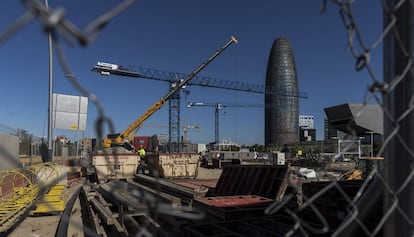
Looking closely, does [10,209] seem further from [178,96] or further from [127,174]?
[178,96]

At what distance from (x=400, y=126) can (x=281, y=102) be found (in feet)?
512

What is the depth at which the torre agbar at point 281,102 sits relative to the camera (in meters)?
153

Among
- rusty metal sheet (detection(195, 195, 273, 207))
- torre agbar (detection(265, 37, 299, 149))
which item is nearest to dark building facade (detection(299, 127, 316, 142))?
rusty metal sheet (detection(195, 195, 273, 207))

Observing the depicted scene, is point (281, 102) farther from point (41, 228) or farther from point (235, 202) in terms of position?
point (235, 202)

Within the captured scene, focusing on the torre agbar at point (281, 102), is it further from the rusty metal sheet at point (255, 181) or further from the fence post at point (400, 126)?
the fence post at point (400, 126)

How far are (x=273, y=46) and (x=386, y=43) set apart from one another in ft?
620

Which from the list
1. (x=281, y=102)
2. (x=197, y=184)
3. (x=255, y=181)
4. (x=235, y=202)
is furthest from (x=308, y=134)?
(x=281, y=102)

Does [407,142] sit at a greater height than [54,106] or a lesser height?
lesser

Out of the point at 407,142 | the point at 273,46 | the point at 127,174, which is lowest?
the point at 127,174

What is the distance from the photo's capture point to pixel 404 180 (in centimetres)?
186

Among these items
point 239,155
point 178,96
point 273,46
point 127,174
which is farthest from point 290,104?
point 127,174

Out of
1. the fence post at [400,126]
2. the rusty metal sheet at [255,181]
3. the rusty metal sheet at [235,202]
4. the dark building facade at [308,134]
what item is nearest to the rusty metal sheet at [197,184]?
the rusty metal sheet at [255,181]

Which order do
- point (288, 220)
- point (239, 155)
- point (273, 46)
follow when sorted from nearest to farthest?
1. point (288, 220)
2. point (239, 155)
3. point (273, 46)

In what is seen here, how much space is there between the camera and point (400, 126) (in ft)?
6.15
